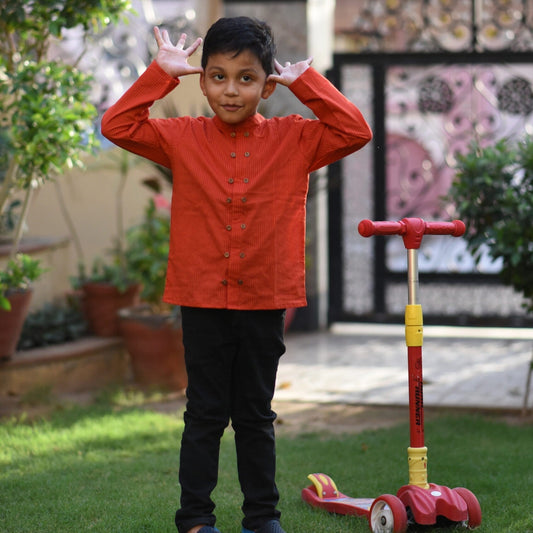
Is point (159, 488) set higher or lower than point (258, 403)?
lower

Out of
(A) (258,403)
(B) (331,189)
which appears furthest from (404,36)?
(A) (258,403)

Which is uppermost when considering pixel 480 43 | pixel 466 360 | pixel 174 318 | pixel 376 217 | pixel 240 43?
pixel 480 43

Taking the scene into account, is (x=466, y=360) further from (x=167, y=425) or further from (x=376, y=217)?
(x=167, y=425)

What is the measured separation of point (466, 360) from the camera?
6531 mm

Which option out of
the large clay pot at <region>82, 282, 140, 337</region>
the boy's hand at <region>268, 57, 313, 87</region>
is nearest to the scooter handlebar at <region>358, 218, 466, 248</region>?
the boy's hand at <region>268, 57, 313, 87</region>

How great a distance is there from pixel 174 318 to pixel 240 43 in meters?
2.93

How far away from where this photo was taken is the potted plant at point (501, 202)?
4578 mm

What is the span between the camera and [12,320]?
5.02 meters

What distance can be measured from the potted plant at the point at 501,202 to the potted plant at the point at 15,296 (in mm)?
2147

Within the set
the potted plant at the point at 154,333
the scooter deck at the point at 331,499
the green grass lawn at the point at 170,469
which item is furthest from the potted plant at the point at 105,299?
the scooter deck at the point at 331,499

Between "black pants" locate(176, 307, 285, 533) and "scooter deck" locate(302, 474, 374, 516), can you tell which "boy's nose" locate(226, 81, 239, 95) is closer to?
"black pants" locate(176, 307, 285, 533)

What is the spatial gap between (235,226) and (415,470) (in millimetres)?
972

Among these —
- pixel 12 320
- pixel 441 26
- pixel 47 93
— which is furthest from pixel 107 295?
pixel 441 26

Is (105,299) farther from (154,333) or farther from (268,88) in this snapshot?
(268,88)
